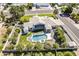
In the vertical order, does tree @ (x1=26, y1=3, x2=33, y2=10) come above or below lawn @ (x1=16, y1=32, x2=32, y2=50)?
above

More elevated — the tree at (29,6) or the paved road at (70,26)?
the tree at (29,6)

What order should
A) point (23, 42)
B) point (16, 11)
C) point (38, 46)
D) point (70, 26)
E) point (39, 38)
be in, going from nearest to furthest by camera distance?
point (38, 46), point (23, 42), point (39, 38), point (70, 26), point (16, 11)

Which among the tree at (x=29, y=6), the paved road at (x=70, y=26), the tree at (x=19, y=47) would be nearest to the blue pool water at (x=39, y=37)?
the tree at (x=19, y=47)

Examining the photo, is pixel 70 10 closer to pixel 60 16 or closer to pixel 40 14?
pixel 60 16

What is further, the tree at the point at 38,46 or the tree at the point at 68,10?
the tree at the point at 68,10

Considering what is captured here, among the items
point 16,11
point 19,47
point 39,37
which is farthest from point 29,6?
point 19,47

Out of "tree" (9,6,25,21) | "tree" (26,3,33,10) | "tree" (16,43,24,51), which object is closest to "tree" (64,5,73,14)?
"tree" (26,3,33,10)

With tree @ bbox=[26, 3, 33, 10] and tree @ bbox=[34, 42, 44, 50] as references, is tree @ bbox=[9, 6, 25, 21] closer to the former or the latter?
tree @ bbox=[26, 3, 33, 10]

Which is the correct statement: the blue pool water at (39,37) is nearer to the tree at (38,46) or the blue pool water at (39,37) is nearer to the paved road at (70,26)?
the tree at (38,46)

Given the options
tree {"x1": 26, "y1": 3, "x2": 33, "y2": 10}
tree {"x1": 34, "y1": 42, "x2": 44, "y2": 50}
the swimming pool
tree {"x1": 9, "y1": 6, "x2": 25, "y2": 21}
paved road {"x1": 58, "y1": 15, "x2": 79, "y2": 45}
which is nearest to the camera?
tree {"x1": 34, "y1": 42, "x2": 44, "y2": 50}

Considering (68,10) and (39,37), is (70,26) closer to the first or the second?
(68,10)

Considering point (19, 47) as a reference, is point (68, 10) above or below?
above

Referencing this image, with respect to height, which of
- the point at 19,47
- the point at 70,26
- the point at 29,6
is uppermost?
the point at 29,6
